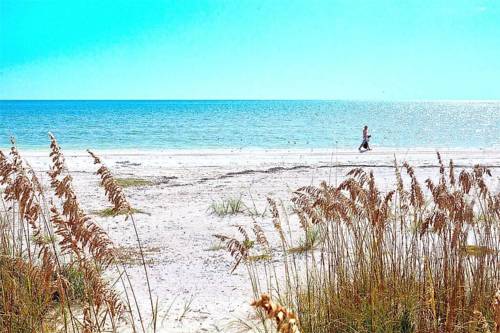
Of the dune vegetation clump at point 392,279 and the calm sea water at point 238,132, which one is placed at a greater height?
the dune vegetation clump at point 392,279

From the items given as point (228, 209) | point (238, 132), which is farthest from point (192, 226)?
point (238, 132)

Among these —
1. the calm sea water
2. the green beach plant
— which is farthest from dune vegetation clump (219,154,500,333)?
the green beach plant

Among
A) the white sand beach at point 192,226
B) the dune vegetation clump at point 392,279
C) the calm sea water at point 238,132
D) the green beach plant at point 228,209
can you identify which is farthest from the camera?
the calm sea water at point 238,132

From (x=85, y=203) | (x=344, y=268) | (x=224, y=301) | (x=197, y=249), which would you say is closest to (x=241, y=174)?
(x=85, y=203)

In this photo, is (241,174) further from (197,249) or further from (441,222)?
(441,222)

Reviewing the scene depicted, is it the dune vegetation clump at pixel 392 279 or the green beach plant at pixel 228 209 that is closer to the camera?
the dune vegetation clump at pixel 392 279

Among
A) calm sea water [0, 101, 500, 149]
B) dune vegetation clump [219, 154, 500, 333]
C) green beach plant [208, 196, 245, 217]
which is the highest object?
A: dune vegetation clump [219, 154, 500, 333]

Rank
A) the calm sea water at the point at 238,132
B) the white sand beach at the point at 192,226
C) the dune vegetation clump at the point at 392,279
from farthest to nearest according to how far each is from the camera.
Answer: the calm sea water at the point at 238,132
the white sand beach at the point at 192,226
the dune vegetation clump at the point at 392,279

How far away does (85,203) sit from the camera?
11.5 metres

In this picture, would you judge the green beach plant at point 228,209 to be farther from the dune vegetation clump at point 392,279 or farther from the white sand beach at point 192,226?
the dune vegetation clump at point 392,279

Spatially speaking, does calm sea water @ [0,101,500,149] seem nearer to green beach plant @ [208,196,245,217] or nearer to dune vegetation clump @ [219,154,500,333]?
green beach plant @ [208,196,245,217]

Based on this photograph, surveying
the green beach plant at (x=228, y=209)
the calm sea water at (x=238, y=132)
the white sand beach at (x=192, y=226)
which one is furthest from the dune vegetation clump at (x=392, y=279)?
the green beach plant at (x=228, y=209)

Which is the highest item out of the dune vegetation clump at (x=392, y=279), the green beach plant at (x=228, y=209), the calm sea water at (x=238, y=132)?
the dune vegetation clump at (x=392, y=279)

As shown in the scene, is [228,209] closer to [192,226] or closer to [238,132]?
[192,226]
